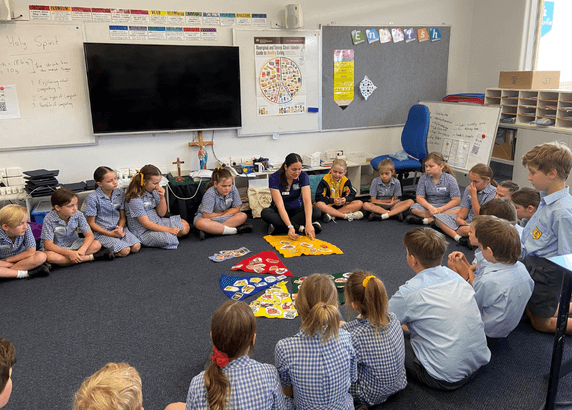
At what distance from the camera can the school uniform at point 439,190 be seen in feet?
14.4

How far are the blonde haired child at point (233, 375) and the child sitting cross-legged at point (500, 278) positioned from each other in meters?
1.24

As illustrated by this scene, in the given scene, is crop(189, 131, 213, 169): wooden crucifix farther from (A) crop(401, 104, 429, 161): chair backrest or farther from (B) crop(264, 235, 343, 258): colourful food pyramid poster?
(A) crop(401, 104, 429, 161): chair backrest

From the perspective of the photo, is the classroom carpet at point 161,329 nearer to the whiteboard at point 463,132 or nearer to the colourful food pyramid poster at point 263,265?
the colourful food pyramid poster at point 263,265

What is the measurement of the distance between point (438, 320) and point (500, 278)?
0.45 m

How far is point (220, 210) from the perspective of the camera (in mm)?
4359

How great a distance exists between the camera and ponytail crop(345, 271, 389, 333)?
1780 mm

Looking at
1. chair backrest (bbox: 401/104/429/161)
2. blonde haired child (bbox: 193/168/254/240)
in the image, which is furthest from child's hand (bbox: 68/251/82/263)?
chair backrest (bbox: 401/104/429/161)

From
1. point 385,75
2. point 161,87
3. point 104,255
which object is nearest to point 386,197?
point 385,75

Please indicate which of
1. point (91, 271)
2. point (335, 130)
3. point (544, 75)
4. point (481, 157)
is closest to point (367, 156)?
point (335, 130)

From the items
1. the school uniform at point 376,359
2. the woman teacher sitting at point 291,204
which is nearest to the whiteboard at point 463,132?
the woman teacher sitting at point 291,204

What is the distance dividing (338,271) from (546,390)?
158 cm

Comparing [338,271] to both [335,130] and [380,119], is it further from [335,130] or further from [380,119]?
[380,119]

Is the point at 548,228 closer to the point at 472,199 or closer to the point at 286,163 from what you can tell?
the point at 472,199

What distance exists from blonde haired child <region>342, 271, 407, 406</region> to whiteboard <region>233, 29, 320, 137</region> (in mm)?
3464
